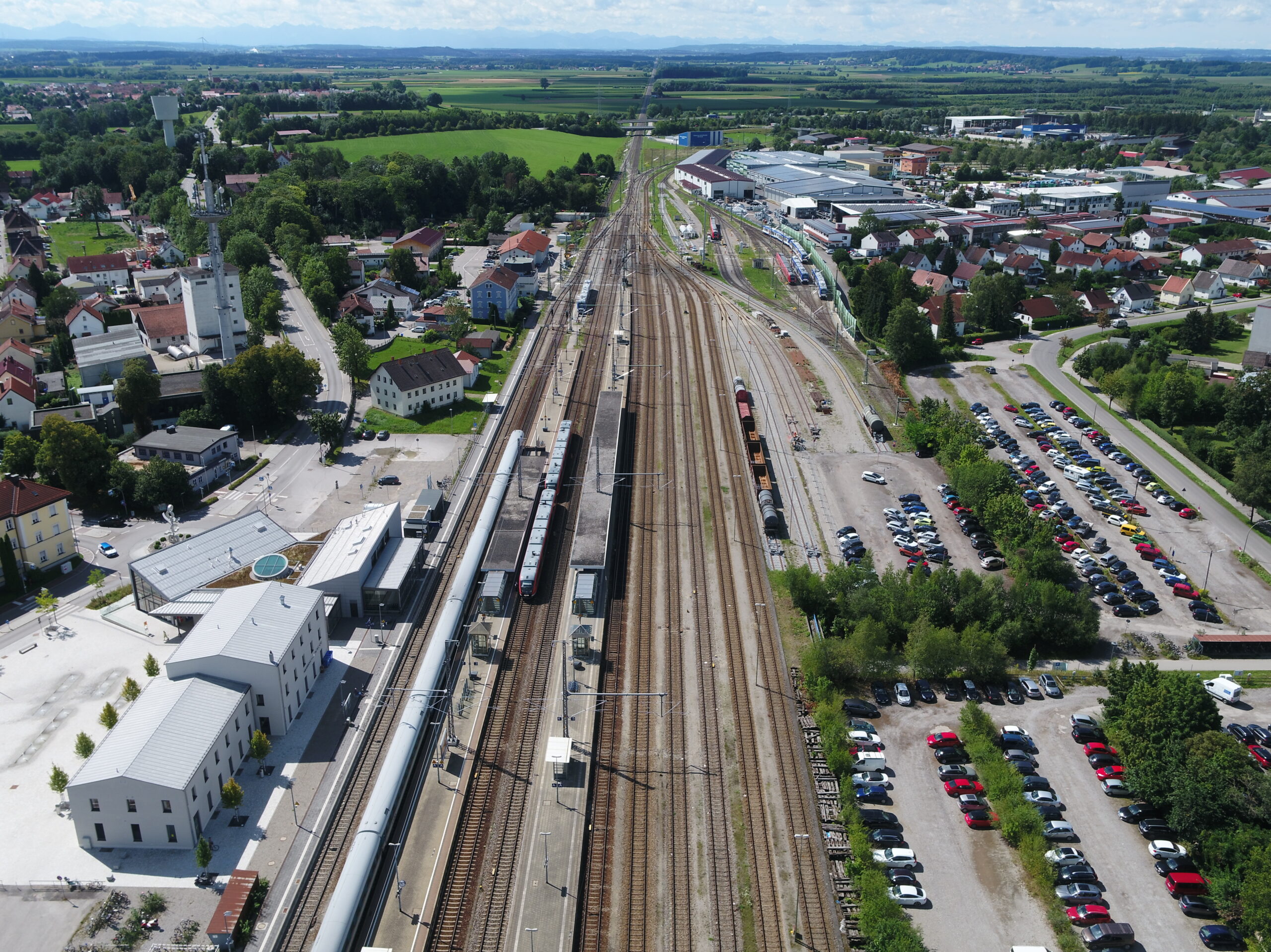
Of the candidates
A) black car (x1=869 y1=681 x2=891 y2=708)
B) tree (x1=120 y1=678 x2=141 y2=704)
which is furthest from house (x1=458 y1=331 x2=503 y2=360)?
black car (x1=869 y1=681 x2=891 y2=708)

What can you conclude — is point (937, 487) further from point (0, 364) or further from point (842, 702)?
point (0, 364)

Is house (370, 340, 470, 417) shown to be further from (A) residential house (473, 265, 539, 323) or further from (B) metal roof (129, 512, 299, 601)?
(A) residential house (473, 265, 539, 323)

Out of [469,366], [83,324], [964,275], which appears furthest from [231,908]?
[964,275]

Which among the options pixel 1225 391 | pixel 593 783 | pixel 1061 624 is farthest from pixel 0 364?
pixel 1225 391

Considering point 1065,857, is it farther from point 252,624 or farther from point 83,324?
point 83,324

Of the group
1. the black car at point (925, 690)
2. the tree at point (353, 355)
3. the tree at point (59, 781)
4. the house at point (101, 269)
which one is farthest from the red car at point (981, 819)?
the house at point (101, 269)

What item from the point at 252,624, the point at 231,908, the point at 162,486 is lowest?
the point at 231,908

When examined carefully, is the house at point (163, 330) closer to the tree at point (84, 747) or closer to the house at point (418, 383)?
the house at point (418, 383)
